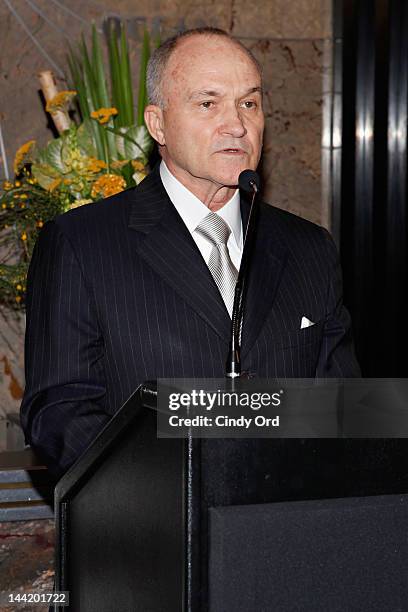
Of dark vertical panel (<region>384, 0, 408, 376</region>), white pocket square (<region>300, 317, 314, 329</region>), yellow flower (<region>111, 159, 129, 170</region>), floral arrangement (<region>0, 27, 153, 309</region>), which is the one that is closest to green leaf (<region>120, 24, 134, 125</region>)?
floral arrangement (<region>0, 27, 153, 309</region>)

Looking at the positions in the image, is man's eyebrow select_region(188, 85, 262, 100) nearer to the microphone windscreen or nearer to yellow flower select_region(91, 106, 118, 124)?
the microphone windscreen

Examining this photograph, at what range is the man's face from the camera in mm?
2129

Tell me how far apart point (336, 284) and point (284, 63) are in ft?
5.80

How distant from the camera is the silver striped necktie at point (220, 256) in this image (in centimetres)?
214

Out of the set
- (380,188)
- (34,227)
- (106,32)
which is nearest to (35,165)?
(34,227)

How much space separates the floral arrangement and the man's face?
0.80 meters

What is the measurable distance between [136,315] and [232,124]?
0.50 meters

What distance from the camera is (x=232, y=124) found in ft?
6.97

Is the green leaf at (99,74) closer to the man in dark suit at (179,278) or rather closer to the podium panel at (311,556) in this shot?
the man in dark suit at (179,278)

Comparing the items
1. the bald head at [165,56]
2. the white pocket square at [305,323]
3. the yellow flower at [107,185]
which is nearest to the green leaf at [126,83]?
the yellow flower at [107,185]

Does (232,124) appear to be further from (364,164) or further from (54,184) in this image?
(364,164)

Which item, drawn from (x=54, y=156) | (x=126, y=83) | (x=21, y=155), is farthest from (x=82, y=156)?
(x=126, y=83)

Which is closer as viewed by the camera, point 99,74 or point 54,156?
point 54,156

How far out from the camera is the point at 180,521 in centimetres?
115
